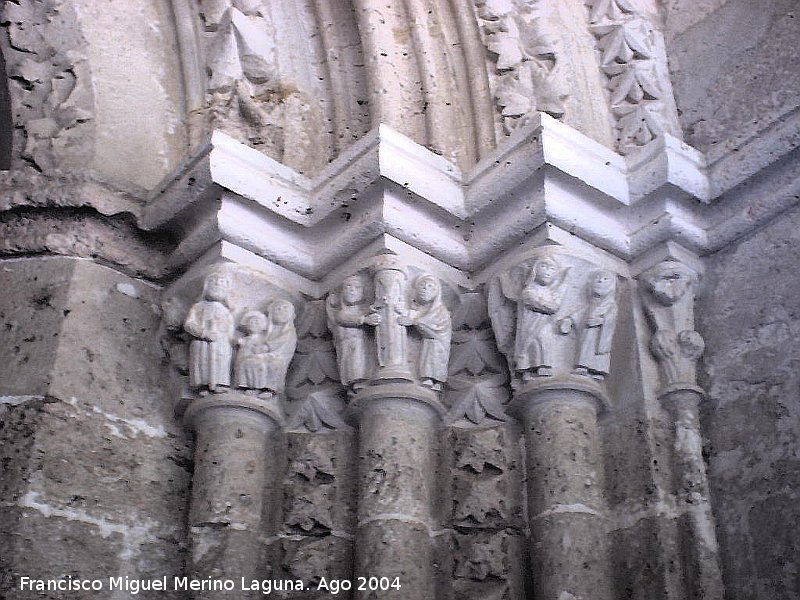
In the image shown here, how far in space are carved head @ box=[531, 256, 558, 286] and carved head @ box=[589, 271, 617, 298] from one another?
0.09 m

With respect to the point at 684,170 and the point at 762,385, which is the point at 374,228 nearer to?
the point at 684,170

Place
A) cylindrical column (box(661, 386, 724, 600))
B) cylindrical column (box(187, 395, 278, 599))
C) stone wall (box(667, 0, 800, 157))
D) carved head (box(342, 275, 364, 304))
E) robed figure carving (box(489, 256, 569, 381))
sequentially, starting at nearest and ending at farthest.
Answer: cylindrical column (box(661, 386, 724, 600)) < cylindrical column (box(187, 395, 278, 599)) < robed figure carving (box(489, 256, 569, 381)) < carved head (box(342, 275, 364, 304)) < stone wall (box(667, 0, 800, 157))

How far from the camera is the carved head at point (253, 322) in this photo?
220cm

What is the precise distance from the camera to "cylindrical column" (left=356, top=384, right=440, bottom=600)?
Result: 6.34ft

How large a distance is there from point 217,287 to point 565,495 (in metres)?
0.80

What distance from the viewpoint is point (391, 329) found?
84.7 inches

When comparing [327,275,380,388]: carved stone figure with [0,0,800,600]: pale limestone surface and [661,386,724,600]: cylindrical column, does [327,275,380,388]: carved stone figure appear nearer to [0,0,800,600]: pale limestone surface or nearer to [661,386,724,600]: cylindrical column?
[0,0,800,600]: pale limestone surface

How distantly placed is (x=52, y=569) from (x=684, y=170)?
1441mm

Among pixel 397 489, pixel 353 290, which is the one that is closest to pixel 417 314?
pixel 353 290

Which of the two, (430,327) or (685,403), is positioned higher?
(430,327)

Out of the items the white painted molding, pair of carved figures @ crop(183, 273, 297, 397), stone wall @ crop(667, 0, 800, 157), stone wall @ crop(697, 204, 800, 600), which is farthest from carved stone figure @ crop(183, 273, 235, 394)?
stone wall @ crop(667, 0, 800, 157)

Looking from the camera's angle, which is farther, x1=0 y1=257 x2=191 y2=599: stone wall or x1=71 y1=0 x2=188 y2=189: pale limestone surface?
x1=71 y1=0 x2=188 y2=189: pale limestone surface

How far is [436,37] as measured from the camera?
2666mm

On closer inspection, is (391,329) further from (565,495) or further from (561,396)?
(565,495)
